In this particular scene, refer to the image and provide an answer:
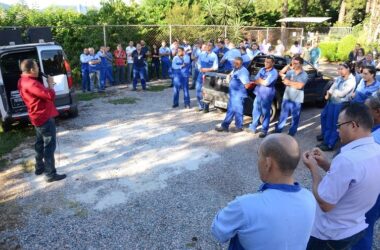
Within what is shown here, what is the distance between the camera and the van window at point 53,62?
26.4 ft

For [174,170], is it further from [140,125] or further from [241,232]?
[241,232]

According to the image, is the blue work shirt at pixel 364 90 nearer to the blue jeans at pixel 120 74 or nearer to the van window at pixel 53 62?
the van window at pixel 53 62

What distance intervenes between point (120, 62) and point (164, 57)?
2032 millimetres

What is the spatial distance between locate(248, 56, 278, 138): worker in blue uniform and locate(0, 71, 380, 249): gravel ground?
0.47 meters

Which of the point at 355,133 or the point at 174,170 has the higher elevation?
the point at 355,133

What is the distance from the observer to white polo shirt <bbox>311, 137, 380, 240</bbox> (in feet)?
7.59

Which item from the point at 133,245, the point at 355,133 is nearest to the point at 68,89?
the point at 133,245

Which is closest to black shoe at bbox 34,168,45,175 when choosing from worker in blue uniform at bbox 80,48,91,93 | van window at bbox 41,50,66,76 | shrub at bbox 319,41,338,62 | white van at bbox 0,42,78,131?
white van at bbox 0,42,78,131

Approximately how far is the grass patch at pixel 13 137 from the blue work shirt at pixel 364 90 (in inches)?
267

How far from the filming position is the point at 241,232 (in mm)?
1778

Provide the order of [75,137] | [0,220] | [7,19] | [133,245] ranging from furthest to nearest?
1. [7,19]
2. [75,137]
3. [0,220]
4. [133,245]

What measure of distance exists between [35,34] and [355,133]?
28.7ft

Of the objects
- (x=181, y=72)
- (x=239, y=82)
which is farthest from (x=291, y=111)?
(x=181, y=72)

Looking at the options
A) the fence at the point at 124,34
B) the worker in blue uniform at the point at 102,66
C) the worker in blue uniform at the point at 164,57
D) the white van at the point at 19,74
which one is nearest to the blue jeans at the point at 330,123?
the white van at the point at 19,74
